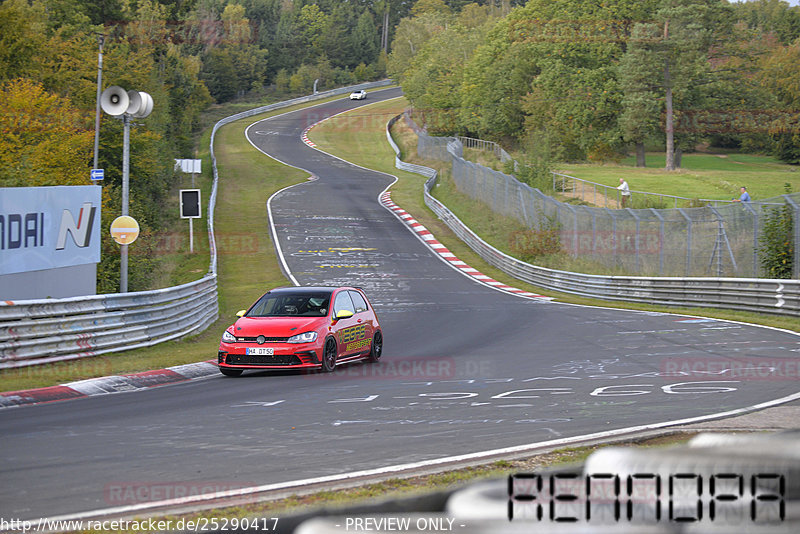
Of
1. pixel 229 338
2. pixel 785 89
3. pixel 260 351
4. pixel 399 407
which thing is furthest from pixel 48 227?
pixel 785 89

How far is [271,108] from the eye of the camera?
119688mm

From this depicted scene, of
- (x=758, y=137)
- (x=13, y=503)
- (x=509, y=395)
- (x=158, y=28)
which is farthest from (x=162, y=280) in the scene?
(x=758, y=137)

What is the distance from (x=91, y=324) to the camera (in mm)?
16531

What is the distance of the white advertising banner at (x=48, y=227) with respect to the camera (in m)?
16.1

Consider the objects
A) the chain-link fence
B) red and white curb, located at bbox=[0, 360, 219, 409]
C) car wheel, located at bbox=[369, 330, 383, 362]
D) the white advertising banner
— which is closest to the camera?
red and white curb, located at bbox=[0, 360, 219, 409]

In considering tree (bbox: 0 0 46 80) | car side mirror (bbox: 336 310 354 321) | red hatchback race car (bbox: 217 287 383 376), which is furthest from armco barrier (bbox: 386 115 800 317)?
tree (bbox: 0 0 46 80)

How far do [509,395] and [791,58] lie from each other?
96395mm

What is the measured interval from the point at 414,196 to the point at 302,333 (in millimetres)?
47086

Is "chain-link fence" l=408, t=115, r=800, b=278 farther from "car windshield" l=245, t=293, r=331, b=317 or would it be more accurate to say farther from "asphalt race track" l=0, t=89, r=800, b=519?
"car windshield" l=245, t=293, r=331, b=317

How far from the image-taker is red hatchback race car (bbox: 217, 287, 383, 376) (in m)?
14.8

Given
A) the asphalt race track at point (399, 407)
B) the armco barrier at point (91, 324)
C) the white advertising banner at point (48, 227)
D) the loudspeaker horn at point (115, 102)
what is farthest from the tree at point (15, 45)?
the loudspeaker horn at point (115, 102)

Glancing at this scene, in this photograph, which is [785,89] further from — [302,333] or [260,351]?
[260,351]

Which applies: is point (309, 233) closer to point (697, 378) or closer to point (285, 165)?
point (285, 165)

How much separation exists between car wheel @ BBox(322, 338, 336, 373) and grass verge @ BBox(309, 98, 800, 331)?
11.4m
